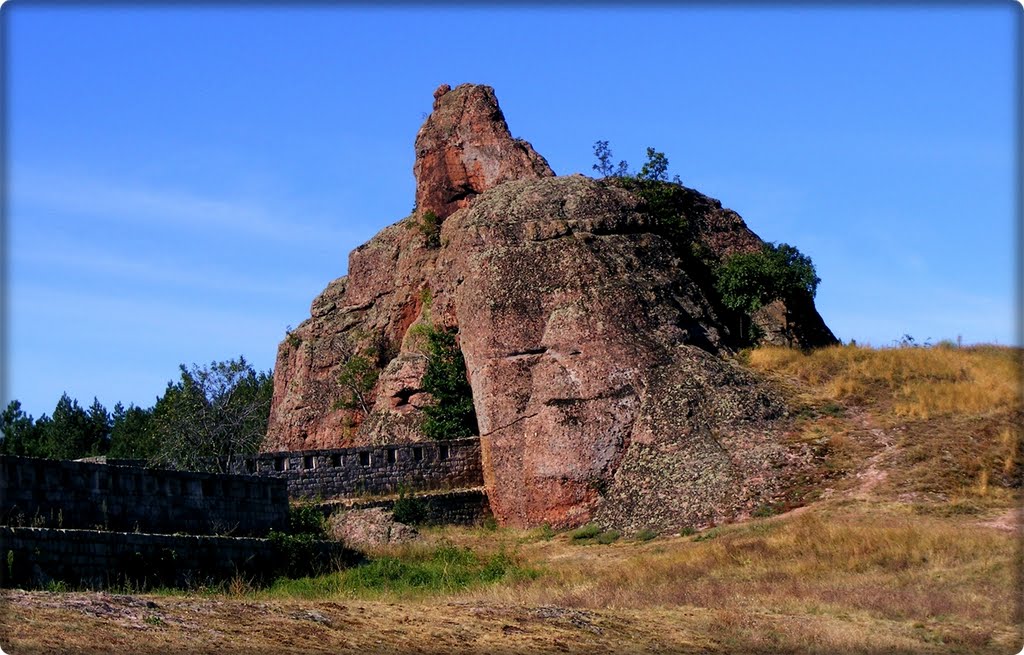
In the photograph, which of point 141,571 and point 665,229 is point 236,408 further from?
point 141,571

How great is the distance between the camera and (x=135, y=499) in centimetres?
2734

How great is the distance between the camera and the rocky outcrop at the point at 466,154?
4922 cm

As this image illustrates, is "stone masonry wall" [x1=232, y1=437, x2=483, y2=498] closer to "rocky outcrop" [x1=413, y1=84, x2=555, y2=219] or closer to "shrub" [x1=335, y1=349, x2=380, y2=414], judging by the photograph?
"shrub" [x1=335, y1=349, x2=380, y2=414]

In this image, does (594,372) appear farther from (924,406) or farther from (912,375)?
(912,375)

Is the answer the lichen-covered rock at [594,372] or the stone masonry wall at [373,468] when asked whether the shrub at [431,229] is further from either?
the stone masonry wall at [373,468]

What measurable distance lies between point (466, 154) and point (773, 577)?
27.3m

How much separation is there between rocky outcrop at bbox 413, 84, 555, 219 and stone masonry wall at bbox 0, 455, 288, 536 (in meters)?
19.9

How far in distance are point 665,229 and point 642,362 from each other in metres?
8.31

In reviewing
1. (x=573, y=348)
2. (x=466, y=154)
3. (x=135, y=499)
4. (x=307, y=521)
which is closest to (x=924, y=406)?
(x=573, y=348)

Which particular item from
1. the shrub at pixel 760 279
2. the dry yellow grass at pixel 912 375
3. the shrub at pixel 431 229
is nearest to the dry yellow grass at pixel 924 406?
the dry yellow grass at pixel 912 375

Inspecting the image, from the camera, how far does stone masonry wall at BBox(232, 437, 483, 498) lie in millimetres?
38375

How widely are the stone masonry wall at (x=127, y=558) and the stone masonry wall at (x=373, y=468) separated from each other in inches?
347

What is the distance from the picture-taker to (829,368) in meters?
38.6

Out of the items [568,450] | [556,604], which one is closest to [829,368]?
[568,450]
